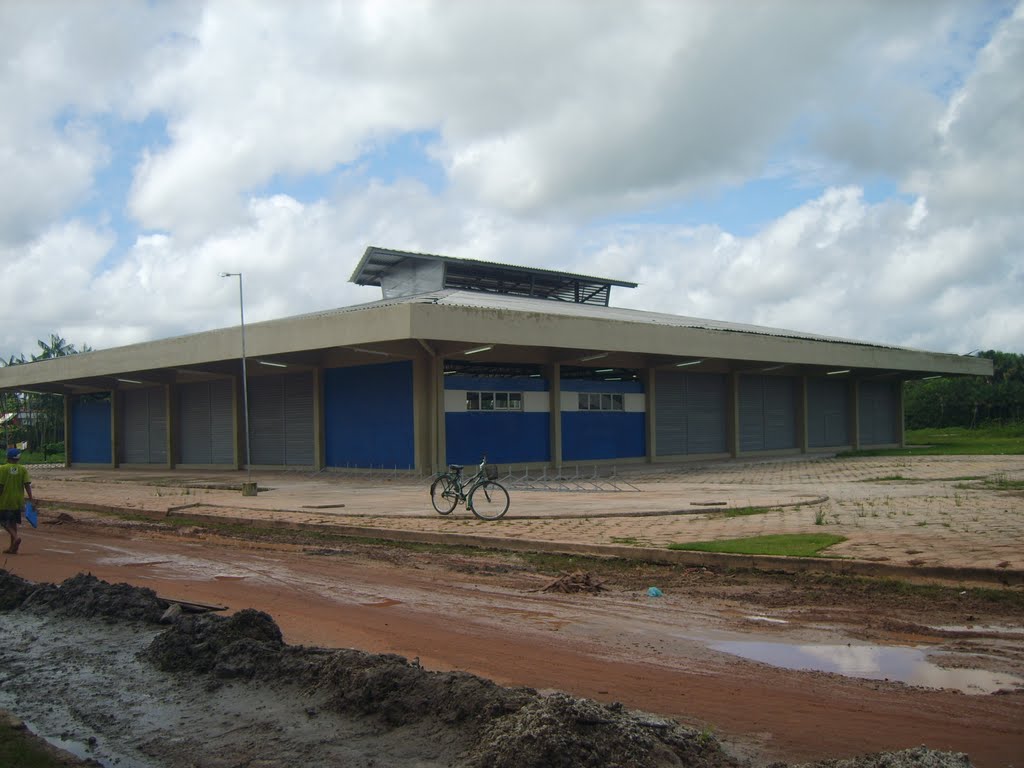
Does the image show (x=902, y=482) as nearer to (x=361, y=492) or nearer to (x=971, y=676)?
(x=361, y=492)

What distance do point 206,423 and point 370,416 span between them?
1250 cm

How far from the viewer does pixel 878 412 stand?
48000mm

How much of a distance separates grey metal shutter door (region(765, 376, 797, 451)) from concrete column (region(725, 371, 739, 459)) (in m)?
2.78

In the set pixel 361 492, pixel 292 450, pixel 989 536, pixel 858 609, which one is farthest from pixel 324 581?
pixel 292 450

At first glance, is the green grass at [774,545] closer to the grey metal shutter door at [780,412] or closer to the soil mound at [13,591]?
the soil mound at [13,591]

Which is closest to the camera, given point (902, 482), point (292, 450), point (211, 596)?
point (211, 596)

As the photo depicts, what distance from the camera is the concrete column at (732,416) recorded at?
130 feet

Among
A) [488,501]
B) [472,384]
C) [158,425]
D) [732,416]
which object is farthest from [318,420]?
[732,416]

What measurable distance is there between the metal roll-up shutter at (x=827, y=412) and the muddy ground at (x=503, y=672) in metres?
35.7

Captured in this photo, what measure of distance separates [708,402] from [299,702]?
35.0 meters

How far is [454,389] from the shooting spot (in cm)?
3019

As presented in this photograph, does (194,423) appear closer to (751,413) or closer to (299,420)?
(299,420)

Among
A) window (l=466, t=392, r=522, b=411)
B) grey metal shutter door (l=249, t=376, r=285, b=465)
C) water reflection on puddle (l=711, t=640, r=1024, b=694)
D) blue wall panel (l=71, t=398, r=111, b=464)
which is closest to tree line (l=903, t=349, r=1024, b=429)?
window (l=466, t=392, r=522, b=411)

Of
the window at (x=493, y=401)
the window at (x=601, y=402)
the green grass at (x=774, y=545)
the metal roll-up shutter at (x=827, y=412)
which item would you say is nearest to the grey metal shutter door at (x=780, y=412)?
the metal roll-up shutter at (x=827, y=412)
